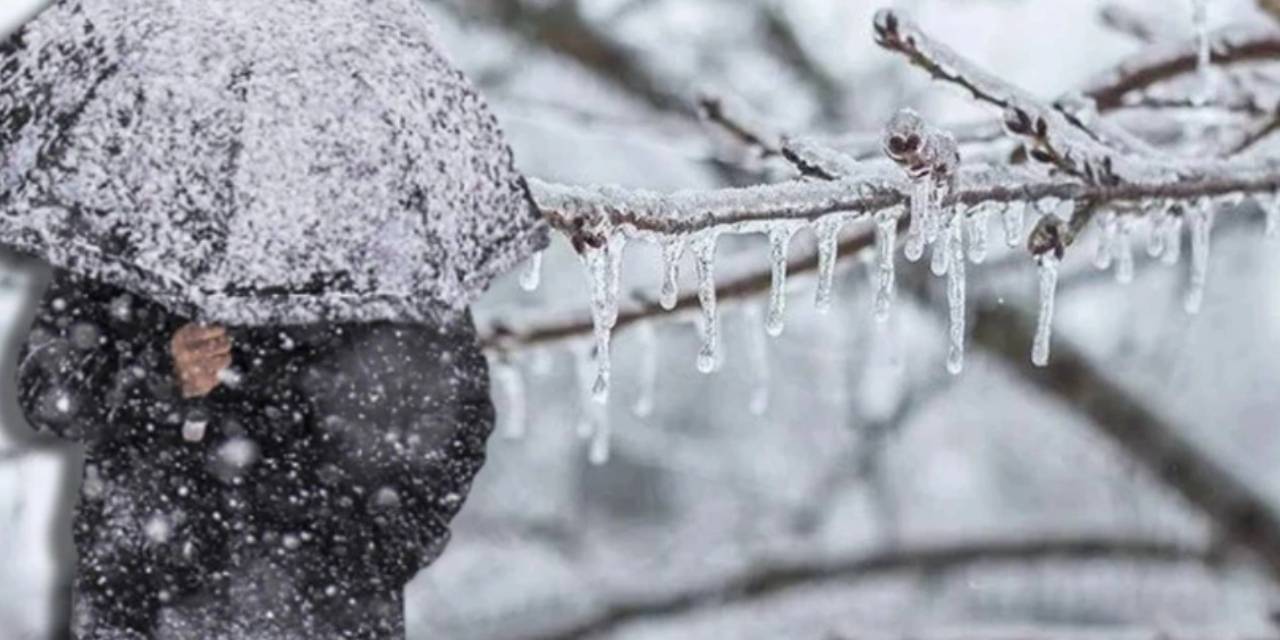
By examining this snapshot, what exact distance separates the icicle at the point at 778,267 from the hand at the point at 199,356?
0.20m

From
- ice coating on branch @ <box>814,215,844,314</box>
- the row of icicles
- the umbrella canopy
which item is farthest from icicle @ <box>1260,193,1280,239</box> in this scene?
the umbrella canopy

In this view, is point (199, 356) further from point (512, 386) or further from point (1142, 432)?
point (1142, 432)

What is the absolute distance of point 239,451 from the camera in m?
0.58

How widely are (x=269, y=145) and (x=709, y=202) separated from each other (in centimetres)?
16

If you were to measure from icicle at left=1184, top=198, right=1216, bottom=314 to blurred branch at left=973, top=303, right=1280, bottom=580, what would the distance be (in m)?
1.13

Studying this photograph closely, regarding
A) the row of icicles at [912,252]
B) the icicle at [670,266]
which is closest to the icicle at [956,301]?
the row of icicles at [912,252]

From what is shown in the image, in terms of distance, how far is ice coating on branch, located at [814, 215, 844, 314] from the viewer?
675mm

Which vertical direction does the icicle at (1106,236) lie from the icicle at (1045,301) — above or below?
above

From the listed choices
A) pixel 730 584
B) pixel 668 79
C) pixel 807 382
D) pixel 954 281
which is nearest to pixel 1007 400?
pixel 807 382

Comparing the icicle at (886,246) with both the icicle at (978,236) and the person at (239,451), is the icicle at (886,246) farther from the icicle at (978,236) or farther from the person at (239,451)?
the person at (239,451)

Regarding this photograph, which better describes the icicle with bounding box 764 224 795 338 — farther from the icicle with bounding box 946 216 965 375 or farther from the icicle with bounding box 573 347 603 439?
the icicle with bounding box 573 347 603 439

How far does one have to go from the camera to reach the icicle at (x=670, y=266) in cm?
65

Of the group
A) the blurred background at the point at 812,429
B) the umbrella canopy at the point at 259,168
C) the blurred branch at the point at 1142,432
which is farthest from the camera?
the blurred branch at the point at 1142,432

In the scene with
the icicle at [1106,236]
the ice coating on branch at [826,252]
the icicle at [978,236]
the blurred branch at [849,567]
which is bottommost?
the ice coating on branch at [826,252]
